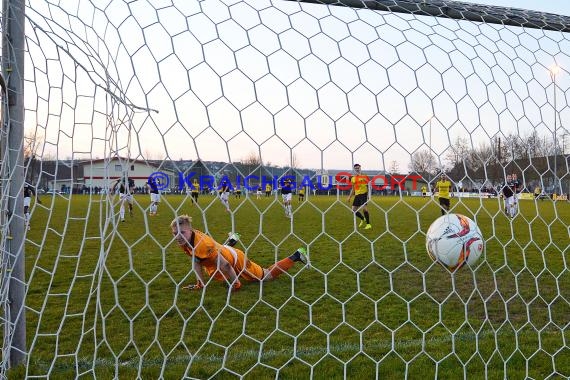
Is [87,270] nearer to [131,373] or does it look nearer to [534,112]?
[131,373]

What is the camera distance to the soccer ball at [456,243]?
13.1 ft

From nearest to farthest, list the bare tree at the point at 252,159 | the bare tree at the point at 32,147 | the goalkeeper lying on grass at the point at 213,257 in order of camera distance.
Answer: the bare tree at the point at 252,159, the bare tree at the point at 32,147, the goalkeeper lying on grass at the point at 213,257

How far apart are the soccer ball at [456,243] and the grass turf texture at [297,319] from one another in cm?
17

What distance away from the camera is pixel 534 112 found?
2.93 m

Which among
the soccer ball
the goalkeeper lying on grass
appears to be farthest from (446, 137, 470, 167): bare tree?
the goalkeeper lying on grass

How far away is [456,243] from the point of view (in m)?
3.99

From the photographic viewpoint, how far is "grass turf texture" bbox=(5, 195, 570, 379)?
2750 millimetres

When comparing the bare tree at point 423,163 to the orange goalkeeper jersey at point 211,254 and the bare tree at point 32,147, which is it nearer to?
the orange goalkeeper jersey at point 211,254

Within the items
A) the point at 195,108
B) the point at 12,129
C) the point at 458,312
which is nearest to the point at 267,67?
the point at 195,108

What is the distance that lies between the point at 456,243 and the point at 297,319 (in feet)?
4.83

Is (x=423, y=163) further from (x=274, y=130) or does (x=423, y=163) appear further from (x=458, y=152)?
(x=274, y=130)

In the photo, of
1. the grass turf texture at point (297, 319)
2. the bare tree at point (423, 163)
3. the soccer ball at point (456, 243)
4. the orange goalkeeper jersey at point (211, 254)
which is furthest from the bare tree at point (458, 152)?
the orange goalkeeper jersey at point (211, 254)

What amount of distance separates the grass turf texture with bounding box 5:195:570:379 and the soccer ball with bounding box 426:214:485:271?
0.55ft

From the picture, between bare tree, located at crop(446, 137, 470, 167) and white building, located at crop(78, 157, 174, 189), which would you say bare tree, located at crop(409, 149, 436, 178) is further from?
white building, located at crop(78, 157, 174, 189)
